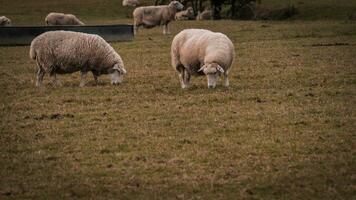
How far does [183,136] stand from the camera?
1148 cm

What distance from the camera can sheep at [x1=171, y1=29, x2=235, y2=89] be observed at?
52.5 ft

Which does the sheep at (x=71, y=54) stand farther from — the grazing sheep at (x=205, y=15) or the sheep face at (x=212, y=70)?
the grazing sheep at (x=205, y=15)

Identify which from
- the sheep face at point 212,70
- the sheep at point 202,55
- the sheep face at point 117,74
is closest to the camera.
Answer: the sheep face at point 212,70

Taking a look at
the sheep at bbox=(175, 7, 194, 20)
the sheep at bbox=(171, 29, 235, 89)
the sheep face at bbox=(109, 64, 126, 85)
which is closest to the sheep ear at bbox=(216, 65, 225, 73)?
the sheep at bbox=(171, 29, 235, 89)

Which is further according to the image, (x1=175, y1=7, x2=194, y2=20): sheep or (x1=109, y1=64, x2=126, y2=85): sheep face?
(x1=175, y1=7, x2=194, y2=20): sheep

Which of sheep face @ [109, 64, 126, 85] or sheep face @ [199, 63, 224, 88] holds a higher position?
sheep face @ [199, 63, 224, 88]

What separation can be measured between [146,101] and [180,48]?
93.1 inches

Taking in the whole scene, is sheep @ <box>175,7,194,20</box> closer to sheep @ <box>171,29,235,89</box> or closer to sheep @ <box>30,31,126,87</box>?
sheep @ <box>30,31,126,87</box>

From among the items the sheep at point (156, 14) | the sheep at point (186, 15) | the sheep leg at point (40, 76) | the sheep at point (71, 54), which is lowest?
the sheep at point (186, 15)

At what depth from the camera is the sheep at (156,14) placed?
39.7m

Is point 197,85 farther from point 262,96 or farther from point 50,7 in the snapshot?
point 50,7

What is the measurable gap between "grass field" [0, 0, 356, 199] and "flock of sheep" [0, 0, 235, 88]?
1.61 feet

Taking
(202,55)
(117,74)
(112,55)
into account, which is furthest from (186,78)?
(112,55)

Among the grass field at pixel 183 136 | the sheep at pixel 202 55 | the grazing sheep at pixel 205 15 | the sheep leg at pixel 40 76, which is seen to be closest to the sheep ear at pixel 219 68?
the sheep at pixel 202 55
